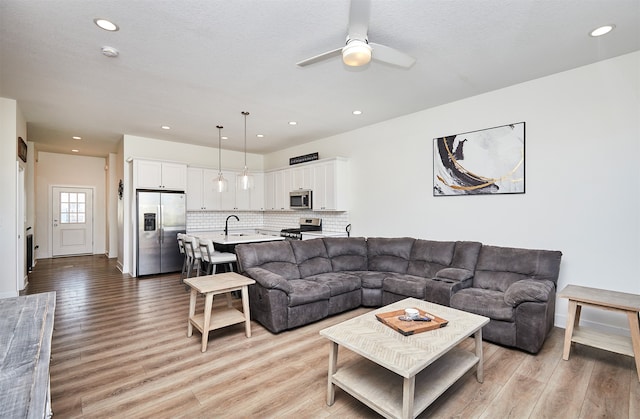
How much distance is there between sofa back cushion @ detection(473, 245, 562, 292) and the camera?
319 cm

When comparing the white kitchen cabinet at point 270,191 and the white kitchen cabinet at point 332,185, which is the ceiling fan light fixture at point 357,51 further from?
the white kitchen cabinet at point 270,191

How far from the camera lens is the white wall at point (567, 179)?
9.84 feet

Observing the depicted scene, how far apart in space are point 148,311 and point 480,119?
198 inches

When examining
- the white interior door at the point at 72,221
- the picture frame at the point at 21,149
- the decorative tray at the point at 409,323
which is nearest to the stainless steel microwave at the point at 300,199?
the decorative tray at the point at 409,323

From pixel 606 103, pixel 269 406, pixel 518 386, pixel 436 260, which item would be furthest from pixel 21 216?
pixel 606 103

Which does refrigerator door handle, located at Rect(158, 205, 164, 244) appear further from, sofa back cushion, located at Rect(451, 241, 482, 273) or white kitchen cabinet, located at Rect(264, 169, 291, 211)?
sofa back cushion, located at Rect(451, 241, 482, 273)

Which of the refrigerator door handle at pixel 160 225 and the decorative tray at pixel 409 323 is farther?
the refrigerator door handle at pixel 160 225

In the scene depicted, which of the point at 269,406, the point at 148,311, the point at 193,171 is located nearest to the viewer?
the point at 269,406

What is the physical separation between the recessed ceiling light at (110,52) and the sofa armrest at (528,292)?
4403mm

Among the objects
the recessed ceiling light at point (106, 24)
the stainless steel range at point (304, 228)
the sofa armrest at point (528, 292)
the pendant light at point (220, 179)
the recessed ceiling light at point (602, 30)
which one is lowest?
the sofa armrest at point (528, 292)

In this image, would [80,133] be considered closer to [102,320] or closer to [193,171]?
[193,171]

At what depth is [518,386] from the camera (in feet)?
7.45

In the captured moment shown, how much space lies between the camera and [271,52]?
2.88 meters

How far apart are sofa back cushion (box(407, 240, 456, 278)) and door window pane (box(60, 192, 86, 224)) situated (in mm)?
9288
